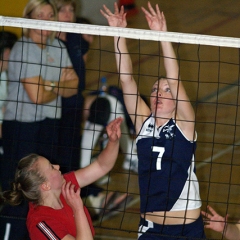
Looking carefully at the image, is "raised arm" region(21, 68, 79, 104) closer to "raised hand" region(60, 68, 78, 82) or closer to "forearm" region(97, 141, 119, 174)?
"raised hand" region(60, 68, 78, 82)

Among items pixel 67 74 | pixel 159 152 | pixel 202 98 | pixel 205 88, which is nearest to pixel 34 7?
pixel 67 74

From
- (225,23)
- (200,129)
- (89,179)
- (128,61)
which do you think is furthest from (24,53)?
(225,23)

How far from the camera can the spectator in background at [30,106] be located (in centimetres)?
371

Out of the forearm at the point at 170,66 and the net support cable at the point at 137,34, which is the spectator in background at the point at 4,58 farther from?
the forearm at the point at 170,66

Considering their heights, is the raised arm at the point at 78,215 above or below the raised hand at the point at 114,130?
below

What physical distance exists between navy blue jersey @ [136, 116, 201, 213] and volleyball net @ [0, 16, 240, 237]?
0.70 feet

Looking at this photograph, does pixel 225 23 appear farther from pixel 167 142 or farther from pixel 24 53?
pixel 167 142

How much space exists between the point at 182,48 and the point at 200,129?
1.69 m

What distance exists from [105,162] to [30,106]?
100 centimetres

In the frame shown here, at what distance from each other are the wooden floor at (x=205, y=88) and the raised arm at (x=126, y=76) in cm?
17

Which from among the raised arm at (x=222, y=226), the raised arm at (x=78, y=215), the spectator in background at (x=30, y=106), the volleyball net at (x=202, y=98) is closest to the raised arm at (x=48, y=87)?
the spectator in background at (x=30, y=106)

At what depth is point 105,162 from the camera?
2.98 metres

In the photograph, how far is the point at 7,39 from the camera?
4336mm

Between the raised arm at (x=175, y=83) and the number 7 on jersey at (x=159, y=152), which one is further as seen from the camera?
the number 7 on jersey at (x=159, y=152)
